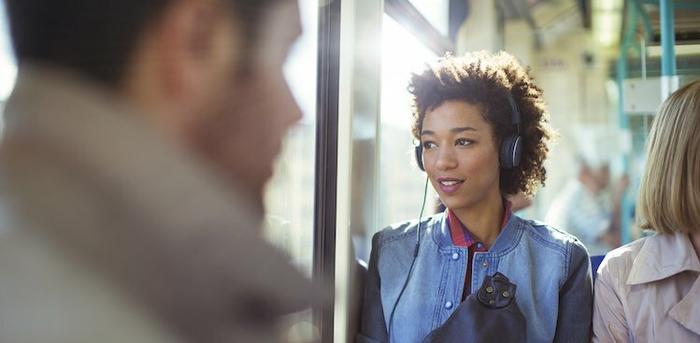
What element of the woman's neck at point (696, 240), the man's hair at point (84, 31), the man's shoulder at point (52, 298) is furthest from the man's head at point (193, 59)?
the woman's neck at point (696, 240)

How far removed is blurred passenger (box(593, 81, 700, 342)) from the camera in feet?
4.95

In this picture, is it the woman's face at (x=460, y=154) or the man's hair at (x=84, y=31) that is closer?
the man's hair at (x=84, y=31)

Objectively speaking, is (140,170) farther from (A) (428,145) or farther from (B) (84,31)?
(A) (428,145)

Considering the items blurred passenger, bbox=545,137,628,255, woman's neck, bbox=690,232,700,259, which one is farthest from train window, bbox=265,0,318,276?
blurred passenger, bbox=545,137,628,255

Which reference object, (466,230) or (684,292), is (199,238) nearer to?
(466,230)

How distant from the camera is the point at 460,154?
1.66 meters

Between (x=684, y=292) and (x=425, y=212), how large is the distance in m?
0.70

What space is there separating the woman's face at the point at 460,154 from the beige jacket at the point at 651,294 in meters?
0.36

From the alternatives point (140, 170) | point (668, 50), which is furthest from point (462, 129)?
point (668, 50)

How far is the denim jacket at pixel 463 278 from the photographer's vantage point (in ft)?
5.27

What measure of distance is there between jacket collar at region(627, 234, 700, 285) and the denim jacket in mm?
125

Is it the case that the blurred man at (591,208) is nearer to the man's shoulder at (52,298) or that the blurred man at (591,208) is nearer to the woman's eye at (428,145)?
the woman's eye at (428,145)

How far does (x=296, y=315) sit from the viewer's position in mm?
1409

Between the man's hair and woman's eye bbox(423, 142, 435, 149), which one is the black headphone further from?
the man's hair
